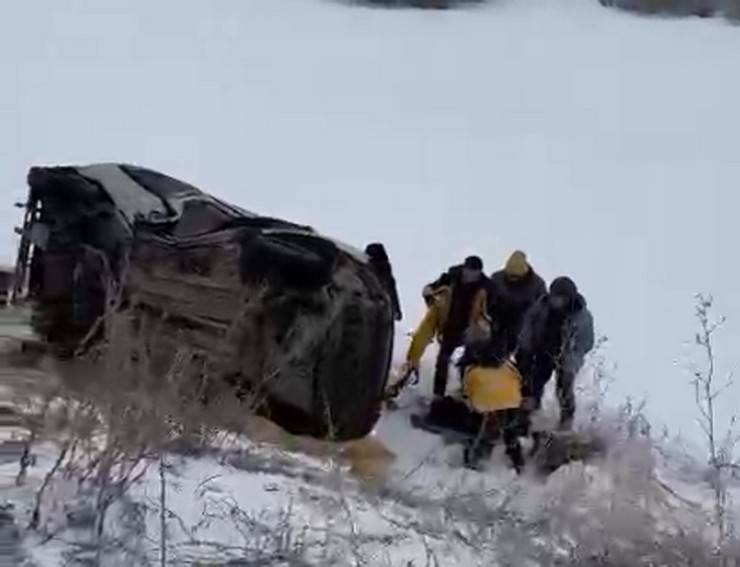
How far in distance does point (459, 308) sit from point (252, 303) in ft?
6.16

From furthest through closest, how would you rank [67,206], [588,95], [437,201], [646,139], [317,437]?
1. [588,95]
2. [646,139]
3. [437,201]
4. [67,206]
5. [317,437]

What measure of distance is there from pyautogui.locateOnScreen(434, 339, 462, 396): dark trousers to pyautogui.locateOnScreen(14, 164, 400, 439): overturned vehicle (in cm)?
101

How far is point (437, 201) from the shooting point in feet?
76.5

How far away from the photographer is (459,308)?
10.9 meters

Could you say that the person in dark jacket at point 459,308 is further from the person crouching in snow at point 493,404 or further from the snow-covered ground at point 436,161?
the person crouching in snow at point 493,404

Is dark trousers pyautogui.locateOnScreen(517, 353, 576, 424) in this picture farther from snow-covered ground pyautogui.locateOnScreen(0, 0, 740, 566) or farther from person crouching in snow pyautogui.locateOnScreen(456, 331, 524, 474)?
snow-covered ground pyautogui.locateOnScreen(0, 0, 740, 566)

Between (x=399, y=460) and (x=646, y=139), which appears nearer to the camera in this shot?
(x=399, y=460)

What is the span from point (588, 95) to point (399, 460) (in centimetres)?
2107

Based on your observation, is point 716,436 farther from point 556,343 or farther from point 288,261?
point 288,261

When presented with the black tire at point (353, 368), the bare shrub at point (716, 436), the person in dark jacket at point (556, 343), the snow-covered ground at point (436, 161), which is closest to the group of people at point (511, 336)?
the person in dark jacket at point (556, 343)

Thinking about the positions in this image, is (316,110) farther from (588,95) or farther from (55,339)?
(55,339)

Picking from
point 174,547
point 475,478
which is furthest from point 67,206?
point 174,547

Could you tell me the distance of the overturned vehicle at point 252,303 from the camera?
9500 mm

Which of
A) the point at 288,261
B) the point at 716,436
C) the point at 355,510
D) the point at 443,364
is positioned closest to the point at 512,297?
the point at 443,364
